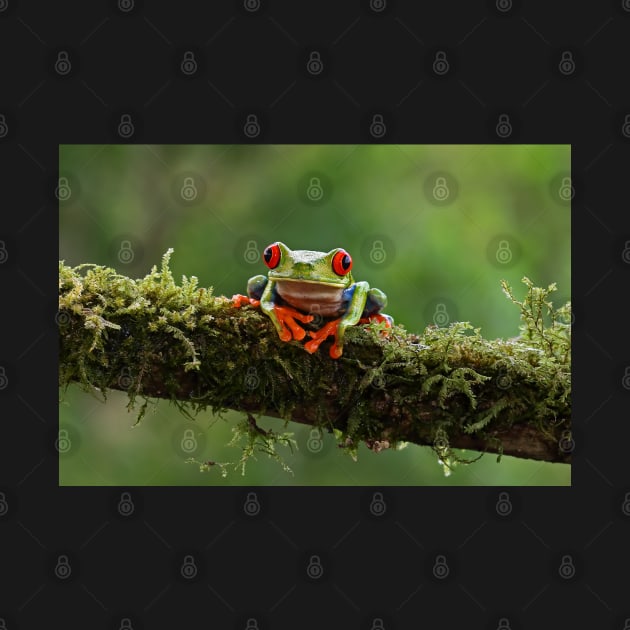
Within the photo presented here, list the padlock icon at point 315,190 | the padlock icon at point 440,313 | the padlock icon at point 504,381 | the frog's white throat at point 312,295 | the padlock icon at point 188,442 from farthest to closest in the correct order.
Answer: the padlock icon at point 188,442 < the padlock icon at point 315,190 < the padlock icon at point 440,313 < the frog's white throat at point 312,295 < the padlock icon at point 504,381

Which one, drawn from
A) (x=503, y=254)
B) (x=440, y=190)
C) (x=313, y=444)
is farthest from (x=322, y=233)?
(x=313, y=444)

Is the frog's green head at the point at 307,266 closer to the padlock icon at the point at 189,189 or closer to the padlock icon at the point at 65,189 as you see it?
the padlock icon at the point at 189,189

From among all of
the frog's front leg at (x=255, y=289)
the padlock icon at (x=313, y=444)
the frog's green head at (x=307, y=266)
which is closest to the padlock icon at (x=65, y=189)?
the padlock icon at (x=313, y=444)

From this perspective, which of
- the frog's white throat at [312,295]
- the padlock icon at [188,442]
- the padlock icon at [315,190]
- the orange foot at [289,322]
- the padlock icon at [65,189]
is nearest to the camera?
the orange foot at [289,322]

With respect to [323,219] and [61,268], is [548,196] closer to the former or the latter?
[323,219]

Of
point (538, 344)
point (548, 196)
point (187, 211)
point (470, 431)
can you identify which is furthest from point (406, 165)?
point (470, 431)
